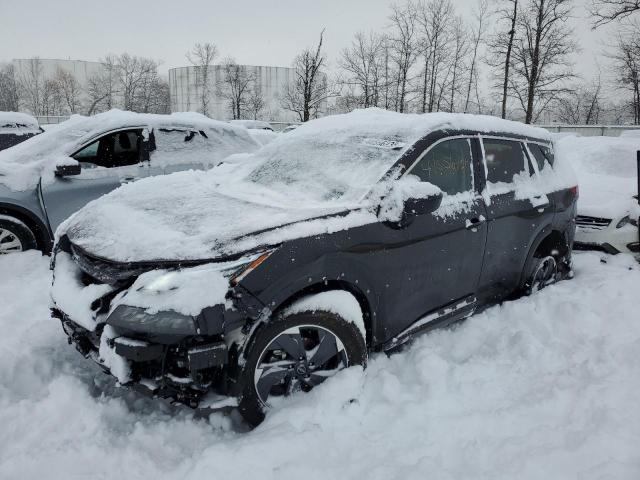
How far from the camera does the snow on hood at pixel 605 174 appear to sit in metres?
5.66

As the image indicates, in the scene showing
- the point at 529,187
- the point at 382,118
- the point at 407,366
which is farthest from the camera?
the point at 529,187

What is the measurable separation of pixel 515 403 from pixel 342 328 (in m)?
1.14

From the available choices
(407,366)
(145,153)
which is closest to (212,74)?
(145,153)

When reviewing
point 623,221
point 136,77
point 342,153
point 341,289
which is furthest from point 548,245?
point 136,77

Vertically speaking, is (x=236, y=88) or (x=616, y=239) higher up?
(x=236, y=88)

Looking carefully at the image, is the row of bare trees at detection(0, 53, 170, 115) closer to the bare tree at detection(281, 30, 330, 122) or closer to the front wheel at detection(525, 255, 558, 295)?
the bare tree at detection(281, 30, 330, 122)

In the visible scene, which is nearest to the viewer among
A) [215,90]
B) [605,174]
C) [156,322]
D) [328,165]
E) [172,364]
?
[156,322]

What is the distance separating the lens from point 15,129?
11.5 m

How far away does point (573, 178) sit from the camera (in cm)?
446

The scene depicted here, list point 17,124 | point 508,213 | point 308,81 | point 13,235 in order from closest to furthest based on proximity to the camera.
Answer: point 508,213
point 13,235
point 17,124
point 308,81

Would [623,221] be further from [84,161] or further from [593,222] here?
[84,161]

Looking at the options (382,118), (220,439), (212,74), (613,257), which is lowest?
(220,439)

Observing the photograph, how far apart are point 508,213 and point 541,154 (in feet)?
3.38

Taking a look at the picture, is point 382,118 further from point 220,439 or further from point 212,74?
point 212,74
